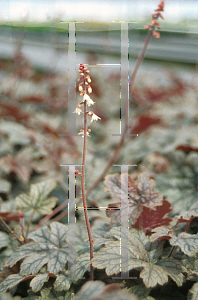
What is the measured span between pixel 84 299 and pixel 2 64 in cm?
214

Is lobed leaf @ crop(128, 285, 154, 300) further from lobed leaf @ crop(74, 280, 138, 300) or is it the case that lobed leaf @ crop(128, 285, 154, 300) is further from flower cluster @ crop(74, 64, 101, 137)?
flower cluster @ crop(74, 64, 101, 137)

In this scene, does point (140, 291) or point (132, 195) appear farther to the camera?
point (132, 195)

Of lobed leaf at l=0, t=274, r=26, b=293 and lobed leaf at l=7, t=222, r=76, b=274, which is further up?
lobed leaf at l=7, t=222, r=76, b=274

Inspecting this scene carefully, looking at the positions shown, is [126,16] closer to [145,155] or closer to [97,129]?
[145,155]

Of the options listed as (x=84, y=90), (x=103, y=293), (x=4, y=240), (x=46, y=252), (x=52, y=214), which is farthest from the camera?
(x=52, y=214)

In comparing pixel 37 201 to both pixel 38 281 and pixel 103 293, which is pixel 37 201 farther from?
pixel 103 293

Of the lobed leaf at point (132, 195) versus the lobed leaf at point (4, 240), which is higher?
the lobed leaf at point (132, 195)

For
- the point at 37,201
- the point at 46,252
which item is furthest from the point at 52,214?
the point at 46,252

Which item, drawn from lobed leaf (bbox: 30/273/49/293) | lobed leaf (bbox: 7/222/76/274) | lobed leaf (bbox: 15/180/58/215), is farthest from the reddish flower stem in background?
lobed leaf (bbox: 30/273/49/293)

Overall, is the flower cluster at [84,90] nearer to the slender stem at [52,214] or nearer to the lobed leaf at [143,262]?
the lobed leaf at [143,262]

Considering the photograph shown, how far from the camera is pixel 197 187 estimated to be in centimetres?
92

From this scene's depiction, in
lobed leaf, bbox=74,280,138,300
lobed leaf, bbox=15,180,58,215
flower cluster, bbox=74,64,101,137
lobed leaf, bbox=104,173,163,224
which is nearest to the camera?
lobed leaf, bbox=74,280,138,300

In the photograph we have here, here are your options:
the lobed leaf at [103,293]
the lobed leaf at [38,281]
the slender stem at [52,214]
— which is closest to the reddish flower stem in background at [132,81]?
the slender stem at [52,214]

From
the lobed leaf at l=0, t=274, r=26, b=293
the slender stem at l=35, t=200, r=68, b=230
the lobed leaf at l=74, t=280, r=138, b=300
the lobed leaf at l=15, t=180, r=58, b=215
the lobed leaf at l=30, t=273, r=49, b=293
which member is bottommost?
the lobed leaf at l=0, t=274, r=26, b=293
